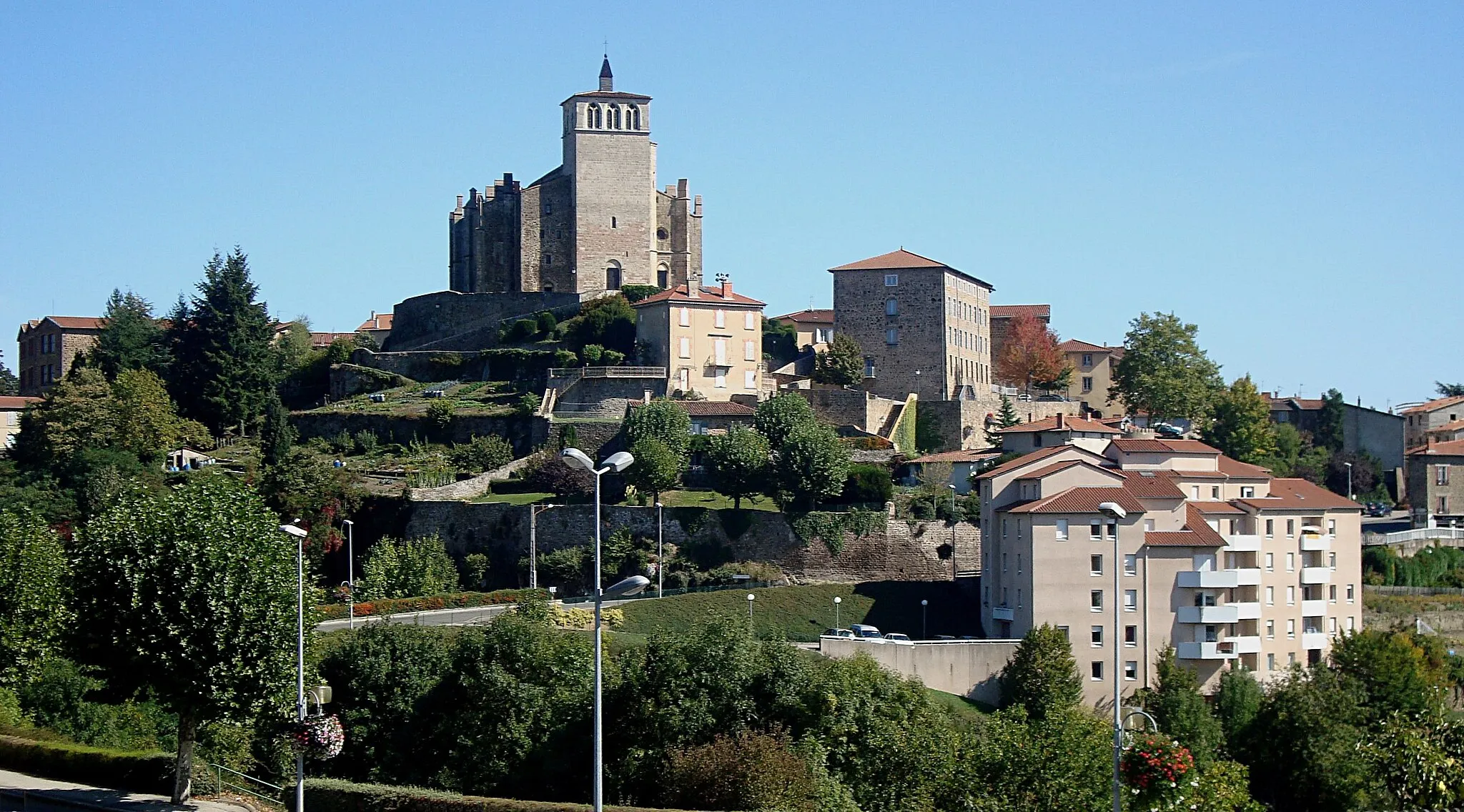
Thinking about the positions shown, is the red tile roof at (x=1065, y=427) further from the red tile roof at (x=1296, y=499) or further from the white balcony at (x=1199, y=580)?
the white balcony at (x=1199, y=580)

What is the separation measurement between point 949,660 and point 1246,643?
11.7 meters

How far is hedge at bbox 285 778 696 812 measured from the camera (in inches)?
→ 1289

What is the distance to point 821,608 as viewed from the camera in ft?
210

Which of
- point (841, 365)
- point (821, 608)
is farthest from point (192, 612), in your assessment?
point (841, 365)

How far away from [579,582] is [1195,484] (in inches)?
867

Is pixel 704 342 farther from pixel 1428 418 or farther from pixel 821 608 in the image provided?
pixel 1428 418

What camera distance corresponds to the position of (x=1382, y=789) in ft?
166

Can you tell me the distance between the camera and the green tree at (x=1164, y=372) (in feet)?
282

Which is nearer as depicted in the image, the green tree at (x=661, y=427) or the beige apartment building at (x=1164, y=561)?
the beige apartment building at (x=1164, y=561)

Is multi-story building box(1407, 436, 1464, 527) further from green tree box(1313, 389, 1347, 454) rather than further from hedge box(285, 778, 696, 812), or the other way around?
hedge box(285, 778, 696, 812)

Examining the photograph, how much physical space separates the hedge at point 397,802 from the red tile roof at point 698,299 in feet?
155

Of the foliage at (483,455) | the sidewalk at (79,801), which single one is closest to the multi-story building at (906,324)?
the foliage at (483,455)

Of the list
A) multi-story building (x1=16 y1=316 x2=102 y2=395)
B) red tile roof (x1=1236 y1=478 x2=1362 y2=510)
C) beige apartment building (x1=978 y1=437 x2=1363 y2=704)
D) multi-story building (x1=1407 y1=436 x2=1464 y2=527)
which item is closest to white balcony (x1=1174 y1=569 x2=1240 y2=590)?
beige apartment building (x1=978 y1=437 x2=1363 y2=704)

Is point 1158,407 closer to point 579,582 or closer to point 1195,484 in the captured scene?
point 1195,484
